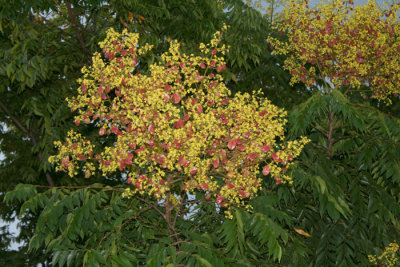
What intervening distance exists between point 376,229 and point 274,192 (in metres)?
1.48

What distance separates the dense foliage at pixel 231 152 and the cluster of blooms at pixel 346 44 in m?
0.03

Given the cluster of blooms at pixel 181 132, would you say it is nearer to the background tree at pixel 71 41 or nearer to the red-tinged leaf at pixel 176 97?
the red-tinged leaf at pixel 176 97

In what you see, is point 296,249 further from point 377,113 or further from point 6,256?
point 6,256

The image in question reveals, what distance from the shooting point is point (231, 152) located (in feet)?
15.3

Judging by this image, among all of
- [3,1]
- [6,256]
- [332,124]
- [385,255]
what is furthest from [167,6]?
[6,256]

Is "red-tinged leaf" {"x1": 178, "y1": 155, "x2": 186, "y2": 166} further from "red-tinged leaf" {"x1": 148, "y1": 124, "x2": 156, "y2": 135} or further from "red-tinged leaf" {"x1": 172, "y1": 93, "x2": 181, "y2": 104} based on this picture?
"red-tinged leaf" {"x1": 172, "y1": 93, "x2": 181, "y2": 104}

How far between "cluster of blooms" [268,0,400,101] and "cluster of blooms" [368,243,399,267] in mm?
2182

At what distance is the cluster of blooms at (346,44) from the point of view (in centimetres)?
688

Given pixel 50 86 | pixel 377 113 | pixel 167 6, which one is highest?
pixel 167 6

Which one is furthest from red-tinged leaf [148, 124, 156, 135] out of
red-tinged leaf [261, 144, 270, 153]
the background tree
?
the background tree

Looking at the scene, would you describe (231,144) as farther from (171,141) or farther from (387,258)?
(387,258)

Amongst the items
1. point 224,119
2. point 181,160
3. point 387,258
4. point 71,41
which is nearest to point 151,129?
point 181,160

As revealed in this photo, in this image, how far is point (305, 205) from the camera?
6.15m

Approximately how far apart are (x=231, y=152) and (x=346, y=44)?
312 cm
